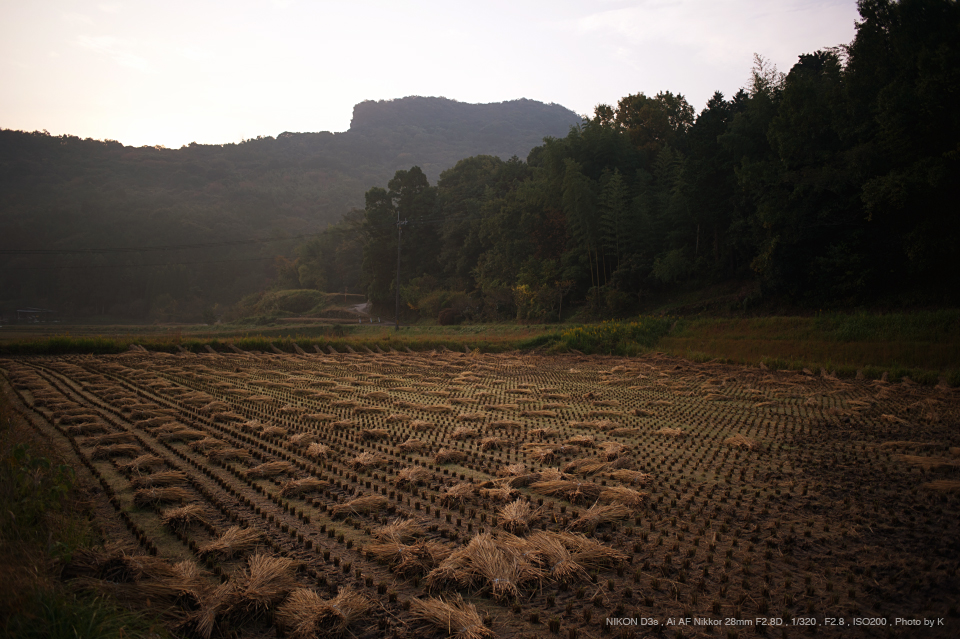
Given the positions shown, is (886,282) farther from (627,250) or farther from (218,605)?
(218,605)

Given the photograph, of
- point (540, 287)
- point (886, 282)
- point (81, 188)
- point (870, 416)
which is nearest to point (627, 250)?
point (540, 287)

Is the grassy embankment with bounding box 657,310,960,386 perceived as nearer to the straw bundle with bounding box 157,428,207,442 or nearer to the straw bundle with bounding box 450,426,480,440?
the straw bundle with bounding box 450,426,480,440

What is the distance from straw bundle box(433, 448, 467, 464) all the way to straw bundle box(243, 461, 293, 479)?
135 centimetres

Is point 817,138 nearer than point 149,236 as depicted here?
Yes

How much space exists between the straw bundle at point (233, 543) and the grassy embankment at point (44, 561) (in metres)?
0.61

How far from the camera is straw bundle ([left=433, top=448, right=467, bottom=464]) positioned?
482cm

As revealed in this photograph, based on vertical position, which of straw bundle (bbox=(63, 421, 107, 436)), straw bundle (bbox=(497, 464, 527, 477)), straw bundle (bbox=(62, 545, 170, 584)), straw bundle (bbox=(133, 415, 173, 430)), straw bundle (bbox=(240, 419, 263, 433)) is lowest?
straw bundle (bbox=(240, 419, 263, 433))

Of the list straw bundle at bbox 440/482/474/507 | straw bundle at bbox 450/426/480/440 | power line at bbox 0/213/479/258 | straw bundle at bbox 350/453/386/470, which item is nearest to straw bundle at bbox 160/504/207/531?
straw bundle at bbox 350/453/386/470

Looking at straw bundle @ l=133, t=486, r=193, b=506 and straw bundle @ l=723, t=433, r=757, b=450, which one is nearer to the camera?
straw bundle @ l=133, t=486, r=193, b=506

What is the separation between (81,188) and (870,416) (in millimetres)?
99829

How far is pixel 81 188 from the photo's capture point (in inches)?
3027

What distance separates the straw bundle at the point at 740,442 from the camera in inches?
211

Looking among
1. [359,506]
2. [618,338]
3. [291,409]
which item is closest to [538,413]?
[291,409]

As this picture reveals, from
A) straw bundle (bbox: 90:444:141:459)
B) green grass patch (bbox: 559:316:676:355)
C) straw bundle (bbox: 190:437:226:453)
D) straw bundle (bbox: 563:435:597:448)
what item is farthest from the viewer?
green grass patch (bbox: 559:316:676:355)
